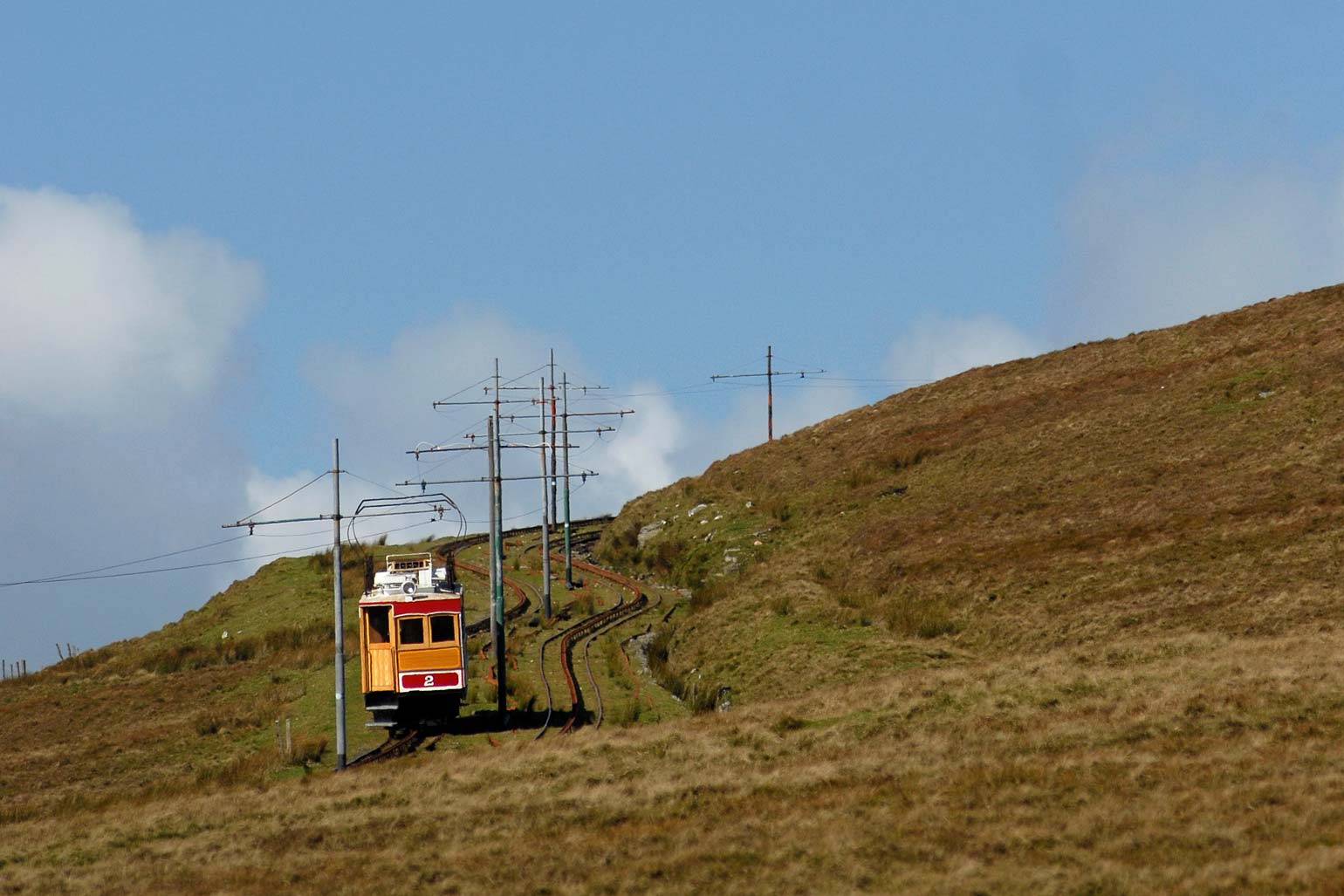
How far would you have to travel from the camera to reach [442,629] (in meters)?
36.1

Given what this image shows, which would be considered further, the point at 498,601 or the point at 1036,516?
the point at 1036,516

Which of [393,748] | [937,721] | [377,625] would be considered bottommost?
[393,748]

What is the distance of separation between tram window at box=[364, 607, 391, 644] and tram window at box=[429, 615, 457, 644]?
1.13m

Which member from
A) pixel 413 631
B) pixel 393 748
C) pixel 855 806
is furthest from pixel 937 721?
pixel 413 631

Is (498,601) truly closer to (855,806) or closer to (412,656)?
(412,656)

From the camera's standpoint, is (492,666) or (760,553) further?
(760,553)

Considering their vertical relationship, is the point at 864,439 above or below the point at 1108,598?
above

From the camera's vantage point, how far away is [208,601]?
7575 centimetres

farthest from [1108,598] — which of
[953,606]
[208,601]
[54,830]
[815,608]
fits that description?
[208,601]

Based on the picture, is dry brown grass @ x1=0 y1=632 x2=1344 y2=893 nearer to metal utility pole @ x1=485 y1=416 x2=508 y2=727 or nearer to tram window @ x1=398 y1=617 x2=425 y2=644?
tram window @ x1=398 y1=617 x2=425 y2=644

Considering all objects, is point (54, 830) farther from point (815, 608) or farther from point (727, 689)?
point (815, 608)

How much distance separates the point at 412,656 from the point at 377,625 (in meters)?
1.31

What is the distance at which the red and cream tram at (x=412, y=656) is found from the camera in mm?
35812

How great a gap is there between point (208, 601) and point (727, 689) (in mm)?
44880
